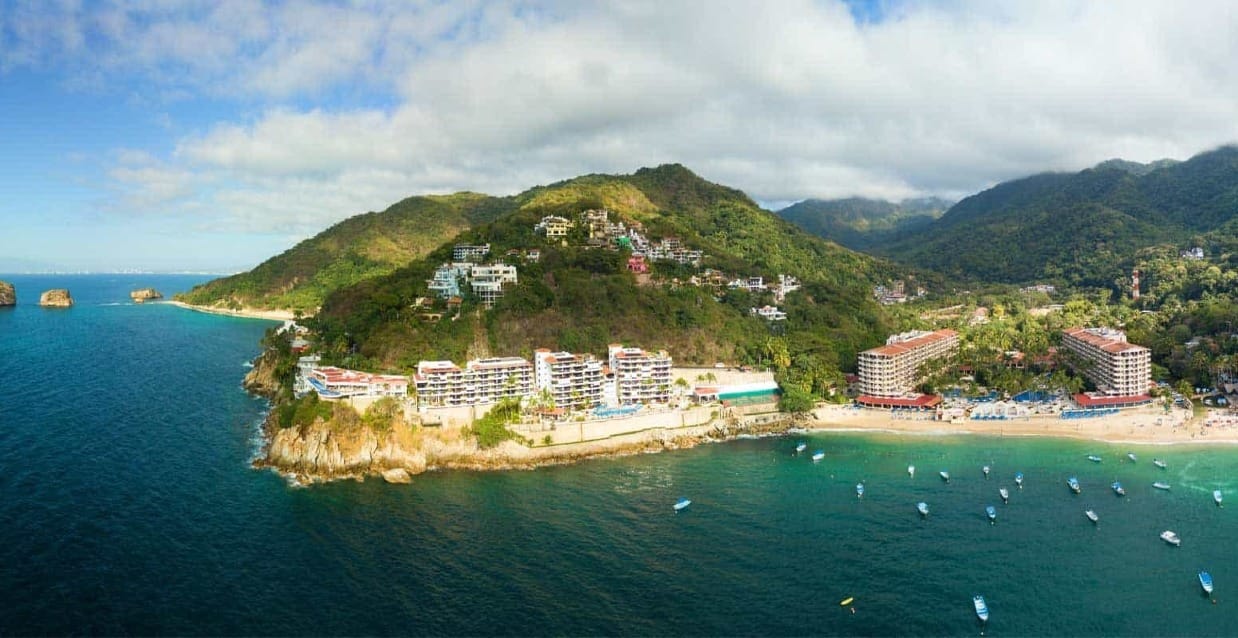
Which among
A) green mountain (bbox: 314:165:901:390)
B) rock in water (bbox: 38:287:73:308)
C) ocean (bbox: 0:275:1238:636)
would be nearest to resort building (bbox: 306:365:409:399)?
green mountain (bbox: 314:165:901:390)

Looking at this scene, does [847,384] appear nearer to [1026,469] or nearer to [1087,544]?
[1026,469]

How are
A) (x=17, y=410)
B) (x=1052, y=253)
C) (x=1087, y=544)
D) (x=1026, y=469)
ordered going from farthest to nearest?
1. (x=1052, y=253)
2. (x=17, y=410)
3. (x=1026, y=469)
4. (x=1087, y=544)

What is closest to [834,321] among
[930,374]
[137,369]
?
[930,374]

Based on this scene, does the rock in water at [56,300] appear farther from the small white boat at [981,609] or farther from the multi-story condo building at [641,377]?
the small white boat at [981,609]

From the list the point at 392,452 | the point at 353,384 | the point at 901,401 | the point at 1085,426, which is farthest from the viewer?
the point at 901,401

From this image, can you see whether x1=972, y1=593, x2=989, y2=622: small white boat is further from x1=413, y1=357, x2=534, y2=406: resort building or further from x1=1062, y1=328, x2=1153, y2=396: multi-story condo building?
x1=1062, y1=328, x2=1153, y2=396: multi-story condo building

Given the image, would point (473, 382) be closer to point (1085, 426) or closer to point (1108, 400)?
point (1085, 426)

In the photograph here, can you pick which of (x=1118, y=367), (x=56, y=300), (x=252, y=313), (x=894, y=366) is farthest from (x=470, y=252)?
(x=56, y=300)
